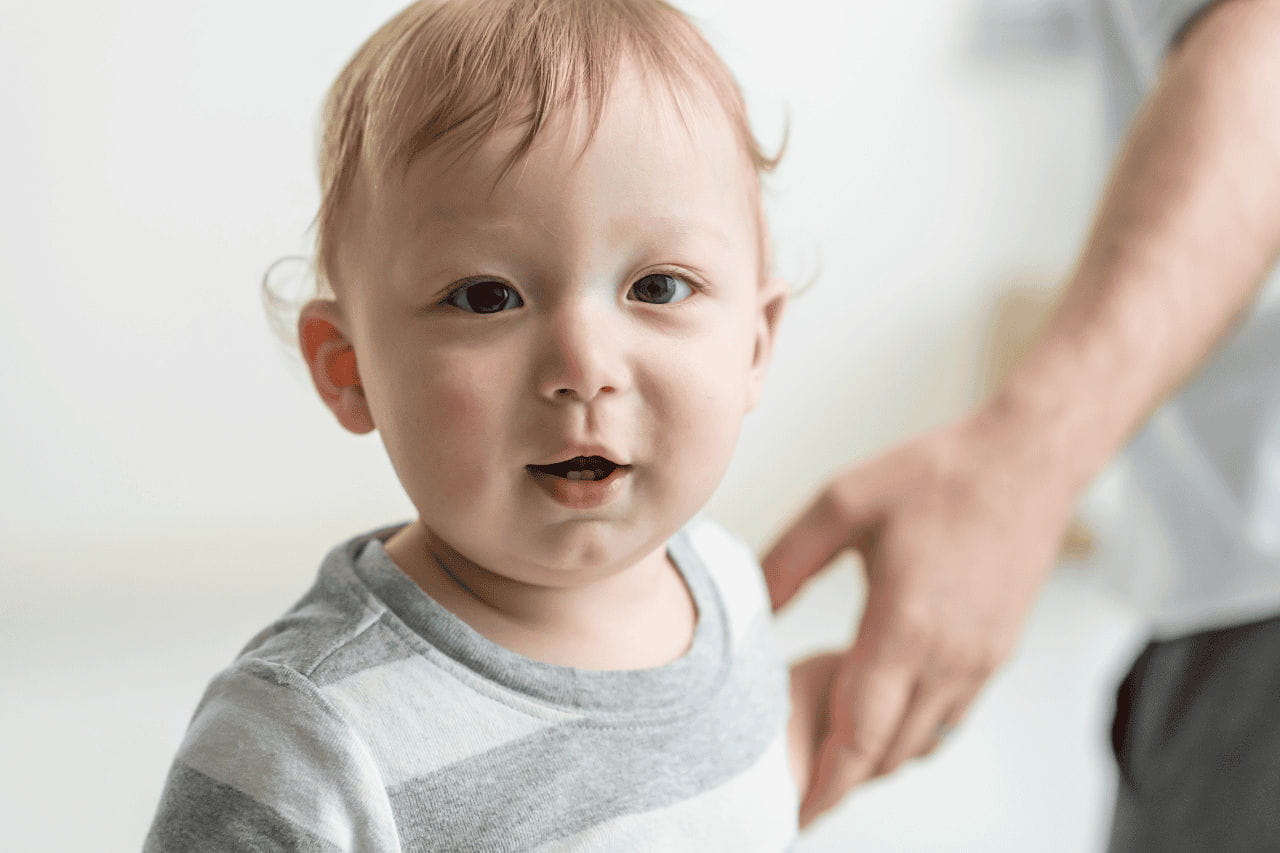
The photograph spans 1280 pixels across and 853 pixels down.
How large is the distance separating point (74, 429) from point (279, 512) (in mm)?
298

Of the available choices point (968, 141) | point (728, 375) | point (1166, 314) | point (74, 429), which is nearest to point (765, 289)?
point (728, 375)

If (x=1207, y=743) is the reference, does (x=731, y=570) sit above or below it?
above

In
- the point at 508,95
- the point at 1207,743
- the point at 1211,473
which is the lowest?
the point at 1207,743

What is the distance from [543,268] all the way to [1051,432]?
441 mm

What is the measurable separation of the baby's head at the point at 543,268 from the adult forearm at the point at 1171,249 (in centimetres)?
35

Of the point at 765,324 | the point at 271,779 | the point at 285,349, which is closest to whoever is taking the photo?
the point at 271,779

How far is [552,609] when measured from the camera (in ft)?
1.92

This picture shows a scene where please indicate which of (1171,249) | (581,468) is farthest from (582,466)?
(1171,249)

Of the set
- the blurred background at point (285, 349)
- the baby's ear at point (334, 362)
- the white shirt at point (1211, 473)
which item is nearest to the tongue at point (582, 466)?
the baby's ear at point (334, 362)

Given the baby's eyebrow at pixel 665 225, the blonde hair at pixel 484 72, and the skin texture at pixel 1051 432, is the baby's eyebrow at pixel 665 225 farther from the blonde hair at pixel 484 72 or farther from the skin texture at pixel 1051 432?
the skin texture at pixel 1051 432

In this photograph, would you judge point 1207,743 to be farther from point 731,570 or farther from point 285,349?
point 285,349

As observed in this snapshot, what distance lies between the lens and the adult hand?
0.78m

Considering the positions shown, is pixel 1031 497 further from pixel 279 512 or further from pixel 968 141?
pixel 968 141

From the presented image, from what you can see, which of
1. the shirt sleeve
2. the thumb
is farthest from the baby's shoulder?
the shirt sleeve
